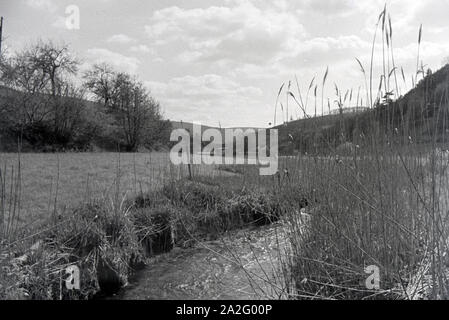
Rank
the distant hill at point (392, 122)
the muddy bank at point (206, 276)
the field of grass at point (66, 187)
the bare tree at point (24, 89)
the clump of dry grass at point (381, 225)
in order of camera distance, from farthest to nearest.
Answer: the bare tree at point (24, 89)
the field of grass at point (66, 187)
the muddy bank at point (206, 276)
the distant hill at point (392, 122)
the clump of dry grass at point (381, 225)

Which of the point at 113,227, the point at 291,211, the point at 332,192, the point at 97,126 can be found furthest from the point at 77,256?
the point at 97,126

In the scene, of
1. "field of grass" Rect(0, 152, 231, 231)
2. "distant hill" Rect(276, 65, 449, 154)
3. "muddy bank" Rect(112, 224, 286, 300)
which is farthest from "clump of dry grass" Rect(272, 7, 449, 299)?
"field of grass" Rect(0, 152, 231, 231)

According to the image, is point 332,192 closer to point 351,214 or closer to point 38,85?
point 351,214

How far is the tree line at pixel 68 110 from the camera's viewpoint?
59.6 ft

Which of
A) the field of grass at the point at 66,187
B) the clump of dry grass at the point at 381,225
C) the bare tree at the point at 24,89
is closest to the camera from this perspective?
the clump of dry grass at the point at 381,225

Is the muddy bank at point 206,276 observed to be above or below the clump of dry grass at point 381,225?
below

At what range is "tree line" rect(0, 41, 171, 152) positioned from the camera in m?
18.2

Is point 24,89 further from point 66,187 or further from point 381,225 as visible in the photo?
point 381,225

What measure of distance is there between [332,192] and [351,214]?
311mm

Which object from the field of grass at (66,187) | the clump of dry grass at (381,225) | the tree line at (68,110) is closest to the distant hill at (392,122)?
the clump of dry grass at (381,225)

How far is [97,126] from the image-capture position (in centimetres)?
2212

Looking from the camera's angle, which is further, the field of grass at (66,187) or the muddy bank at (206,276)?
the field of grass at (66,187)

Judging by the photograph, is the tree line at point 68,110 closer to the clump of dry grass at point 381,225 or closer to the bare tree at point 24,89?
the bare tree at point 24,89
